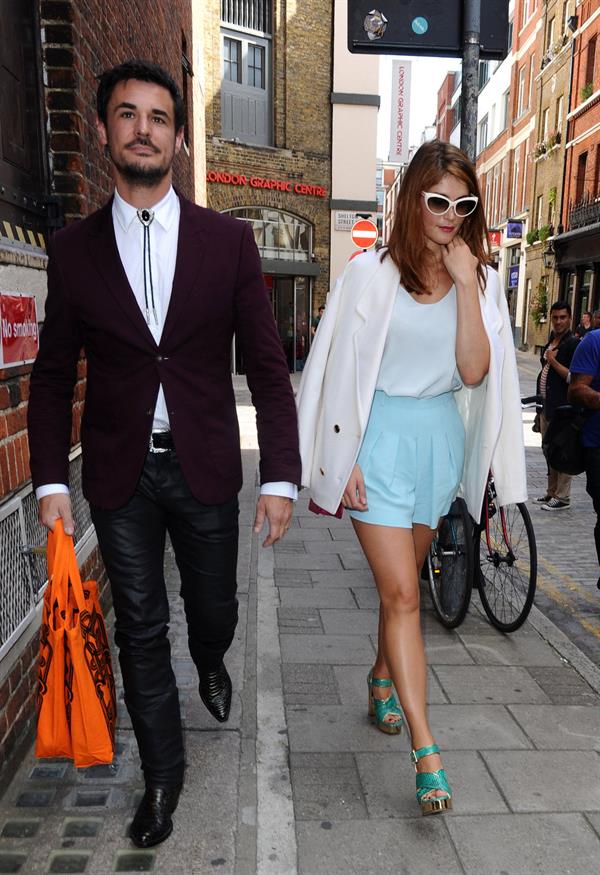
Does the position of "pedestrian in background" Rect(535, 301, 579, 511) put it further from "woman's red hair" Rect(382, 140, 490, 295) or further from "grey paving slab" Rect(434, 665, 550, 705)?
"woman's red hair" Rect(382, 140, 490, 295)

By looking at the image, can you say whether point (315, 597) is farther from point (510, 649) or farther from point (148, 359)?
point (148, 359)

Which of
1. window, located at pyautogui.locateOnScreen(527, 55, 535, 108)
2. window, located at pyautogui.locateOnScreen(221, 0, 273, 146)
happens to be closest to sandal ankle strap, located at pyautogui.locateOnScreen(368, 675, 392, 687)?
window, located at pyautogui.locateOnScreen(221, 0, 273, 146)

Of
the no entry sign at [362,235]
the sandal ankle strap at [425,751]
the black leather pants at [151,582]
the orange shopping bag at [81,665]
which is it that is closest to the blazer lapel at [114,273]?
the black leather pants at [151,582]

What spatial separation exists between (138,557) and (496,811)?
1515mm

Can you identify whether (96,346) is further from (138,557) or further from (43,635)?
(43,635)

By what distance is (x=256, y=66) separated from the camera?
19.2m

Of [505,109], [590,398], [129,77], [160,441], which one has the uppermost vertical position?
[505,109]

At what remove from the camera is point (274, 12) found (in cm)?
1888

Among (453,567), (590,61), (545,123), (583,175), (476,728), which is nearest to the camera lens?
(476,728)

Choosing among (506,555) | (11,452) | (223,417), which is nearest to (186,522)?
(223,417)

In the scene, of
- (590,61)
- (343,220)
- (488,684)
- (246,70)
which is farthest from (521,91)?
(488,684)

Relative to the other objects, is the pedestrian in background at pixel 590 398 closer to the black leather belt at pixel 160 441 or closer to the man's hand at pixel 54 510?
the black leather belt at pixel 160 441

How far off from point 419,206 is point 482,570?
2660mm

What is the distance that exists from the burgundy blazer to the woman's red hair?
499 mm
